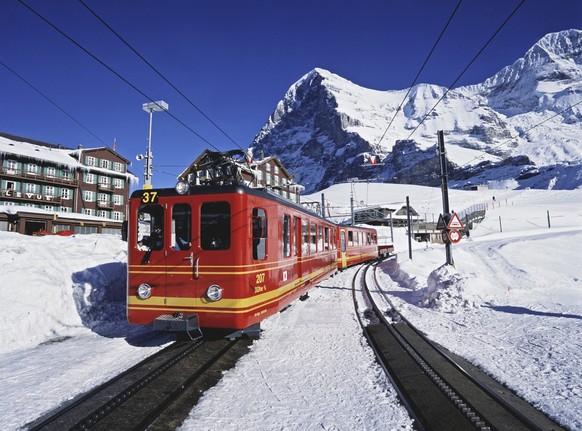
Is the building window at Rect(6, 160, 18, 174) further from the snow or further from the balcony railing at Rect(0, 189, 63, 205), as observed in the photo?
the snow

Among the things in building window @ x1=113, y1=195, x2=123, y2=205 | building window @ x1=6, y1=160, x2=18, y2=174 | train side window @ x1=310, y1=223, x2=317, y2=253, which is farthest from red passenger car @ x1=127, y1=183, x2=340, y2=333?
building window @ x1=113, y1=195, x2=123, y2=205

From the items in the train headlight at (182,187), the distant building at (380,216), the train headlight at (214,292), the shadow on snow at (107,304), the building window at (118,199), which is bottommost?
the shadow on snow at (107,304)

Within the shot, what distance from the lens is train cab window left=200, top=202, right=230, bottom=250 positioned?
6.09 m

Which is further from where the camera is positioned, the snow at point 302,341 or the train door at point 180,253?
the train door at point 180,253

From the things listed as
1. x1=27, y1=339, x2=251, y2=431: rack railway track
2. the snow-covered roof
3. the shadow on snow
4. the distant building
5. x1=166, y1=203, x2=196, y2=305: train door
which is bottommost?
x1=27, y1=339, x2=251, y2=431: rack railway track

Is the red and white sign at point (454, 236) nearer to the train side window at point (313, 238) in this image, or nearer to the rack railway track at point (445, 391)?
the train side window at point (313, 238)

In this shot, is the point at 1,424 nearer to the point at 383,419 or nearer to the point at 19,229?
the point at 383,419

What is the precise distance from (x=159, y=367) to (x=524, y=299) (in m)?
9.22

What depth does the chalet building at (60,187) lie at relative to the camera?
108ft

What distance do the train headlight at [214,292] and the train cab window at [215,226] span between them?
665 mm

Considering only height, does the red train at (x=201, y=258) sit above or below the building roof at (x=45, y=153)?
below

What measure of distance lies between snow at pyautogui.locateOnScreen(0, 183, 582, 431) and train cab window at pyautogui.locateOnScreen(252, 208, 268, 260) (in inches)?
67.0

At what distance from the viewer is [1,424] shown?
3732 mm

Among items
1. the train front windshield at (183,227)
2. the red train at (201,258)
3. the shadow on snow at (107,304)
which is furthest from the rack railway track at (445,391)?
the shadow on snow at (107,304)
